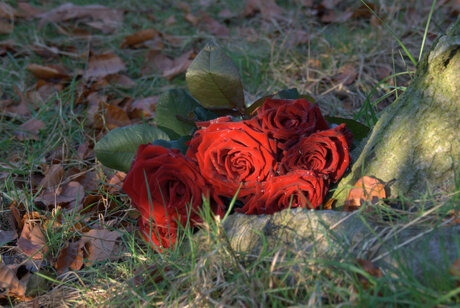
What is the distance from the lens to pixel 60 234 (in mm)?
1477

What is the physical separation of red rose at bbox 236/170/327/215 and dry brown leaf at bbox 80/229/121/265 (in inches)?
17.9

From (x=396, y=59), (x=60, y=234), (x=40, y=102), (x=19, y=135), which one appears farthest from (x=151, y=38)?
(x=60, y=234)

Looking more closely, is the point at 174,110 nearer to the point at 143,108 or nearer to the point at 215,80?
the point at 215,80

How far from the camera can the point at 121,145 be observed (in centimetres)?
147

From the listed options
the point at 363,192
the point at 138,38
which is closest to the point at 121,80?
the point at 138,38

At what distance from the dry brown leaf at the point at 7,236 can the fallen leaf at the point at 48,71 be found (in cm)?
126

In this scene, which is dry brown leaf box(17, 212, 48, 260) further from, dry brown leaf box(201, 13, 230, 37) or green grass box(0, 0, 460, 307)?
dry brown leaf box(201, 13, 230, 37)

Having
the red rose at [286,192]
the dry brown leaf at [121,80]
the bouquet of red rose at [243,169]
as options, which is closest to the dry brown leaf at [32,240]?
the bouquet of red rose at [243,169]

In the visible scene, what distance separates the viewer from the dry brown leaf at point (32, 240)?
4.77ft

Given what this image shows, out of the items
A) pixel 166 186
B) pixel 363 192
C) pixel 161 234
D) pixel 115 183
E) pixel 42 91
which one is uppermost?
pixel 363 192

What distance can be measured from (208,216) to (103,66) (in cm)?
188

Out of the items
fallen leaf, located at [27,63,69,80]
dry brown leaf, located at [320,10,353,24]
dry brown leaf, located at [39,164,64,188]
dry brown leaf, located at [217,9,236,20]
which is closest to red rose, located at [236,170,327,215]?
dry brown leaf, located at [39,164,64,188]

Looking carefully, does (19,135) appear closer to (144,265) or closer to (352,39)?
(144,265)

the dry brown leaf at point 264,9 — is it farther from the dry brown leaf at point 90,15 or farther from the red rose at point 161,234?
the red rose at point 161,234
